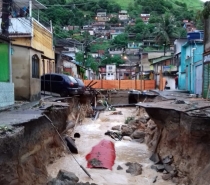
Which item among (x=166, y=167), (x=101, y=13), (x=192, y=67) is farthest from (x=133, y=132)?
(x=101, y=13)

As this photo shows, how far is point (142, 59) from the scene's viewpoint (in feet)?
196

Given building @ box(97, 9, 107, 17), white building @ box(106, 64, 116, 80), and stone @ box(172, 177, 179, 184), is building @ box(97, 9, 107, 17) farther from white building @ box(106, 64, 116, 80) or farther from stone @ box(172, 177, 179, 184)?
stone @ box(172, 177, 179, 184)

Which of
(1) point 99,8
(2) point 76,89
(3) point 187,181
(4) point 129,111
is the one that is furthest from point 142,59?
(1) point 99,8

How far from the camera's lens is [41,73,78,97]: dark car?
23.1 metres

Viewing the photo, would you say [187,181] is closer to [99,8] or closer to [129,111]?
[129,111]

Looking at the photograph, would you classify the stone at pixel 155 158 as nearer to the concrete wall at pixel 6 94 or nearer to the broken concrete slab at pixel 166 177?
the broken concrete slab at pixel 166 177

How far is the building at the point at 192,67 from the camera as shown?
1049 inches

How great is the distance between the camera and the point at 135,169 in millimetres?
13461

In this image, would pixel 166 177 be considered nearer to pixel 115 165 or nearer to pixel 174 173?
pixel 174 173

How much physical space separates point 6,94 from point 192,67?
20159 mm

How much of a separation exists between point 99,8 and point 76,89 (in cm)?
11049

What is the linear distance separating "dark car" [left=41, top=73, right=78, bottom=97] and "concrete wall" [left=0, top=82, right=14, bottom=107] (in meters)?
7.72

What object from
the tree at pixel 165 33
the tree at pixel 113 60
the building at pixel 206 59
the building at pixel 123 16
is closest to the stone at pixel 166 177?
the building at pixel 206 59

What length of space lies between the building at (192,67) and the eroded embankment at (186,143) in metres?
12.0
